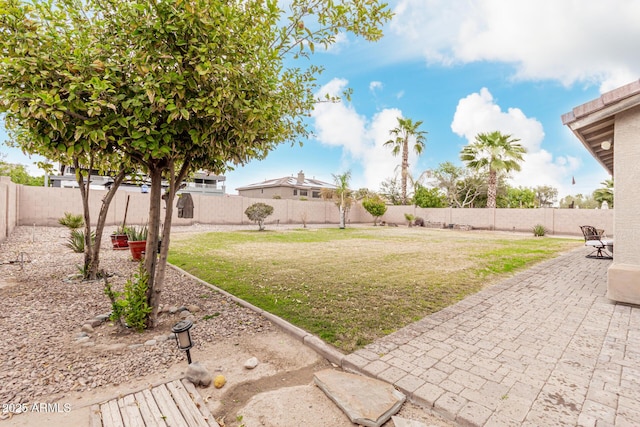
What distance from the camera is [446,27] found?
9867 mm

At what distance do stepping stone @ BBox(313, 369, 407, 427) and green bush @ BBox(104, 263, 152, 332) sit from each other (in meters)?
2.30

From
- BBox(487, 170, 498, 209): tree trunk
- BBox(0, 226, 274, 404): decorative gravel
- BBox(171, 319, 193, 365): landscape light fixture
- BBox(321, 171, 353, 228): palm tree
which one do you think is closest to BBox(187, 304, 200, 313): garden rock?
BBox(0, 226, 274, 404): decorative gravel

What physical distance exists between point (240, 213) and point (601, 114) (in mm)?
20347

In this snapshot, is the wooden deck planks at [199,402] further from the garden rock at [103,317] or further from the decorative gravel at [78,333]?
the garden rock at [103,317]

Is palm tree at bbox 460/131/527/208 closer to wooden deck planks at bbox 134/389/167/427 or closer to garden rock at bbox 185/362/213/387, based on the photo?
garden rock at bbox 185/362/213/387

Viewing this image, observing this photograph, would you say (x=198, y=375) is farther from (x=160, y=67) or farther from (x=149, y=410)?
(x=160, y=67)

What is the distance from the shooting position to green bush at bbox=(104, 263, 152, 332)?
3.48 metres

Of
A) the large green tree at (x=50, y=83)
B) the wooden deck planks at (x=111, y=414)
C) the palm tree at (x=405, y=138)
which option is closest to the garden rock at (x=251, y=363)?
the wooden deck planks at (x=111, y=414)

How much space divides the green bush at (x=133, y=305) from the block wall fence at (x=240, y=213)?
9.62 m

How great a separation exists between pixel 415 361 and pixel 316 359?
3.26ft

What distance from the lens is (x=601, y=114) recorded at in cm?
481

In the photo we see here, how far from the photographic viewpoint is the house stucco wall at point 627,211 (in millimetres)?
4641

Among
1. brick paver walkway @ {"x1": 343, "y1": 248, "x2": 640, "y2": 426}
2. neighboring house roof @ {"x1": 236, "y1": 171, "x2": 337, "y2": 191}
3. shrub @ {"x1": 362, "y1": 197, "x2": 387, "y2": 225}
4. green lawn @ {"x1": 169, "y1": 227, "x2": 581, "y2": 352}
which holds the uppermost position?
neighboring house roof @ {"x1": 236, "y1": 171, "x2": 337, "y2": 191}

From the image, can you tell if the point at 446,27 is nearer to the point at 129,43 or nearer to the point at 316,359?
the point at 129,43
